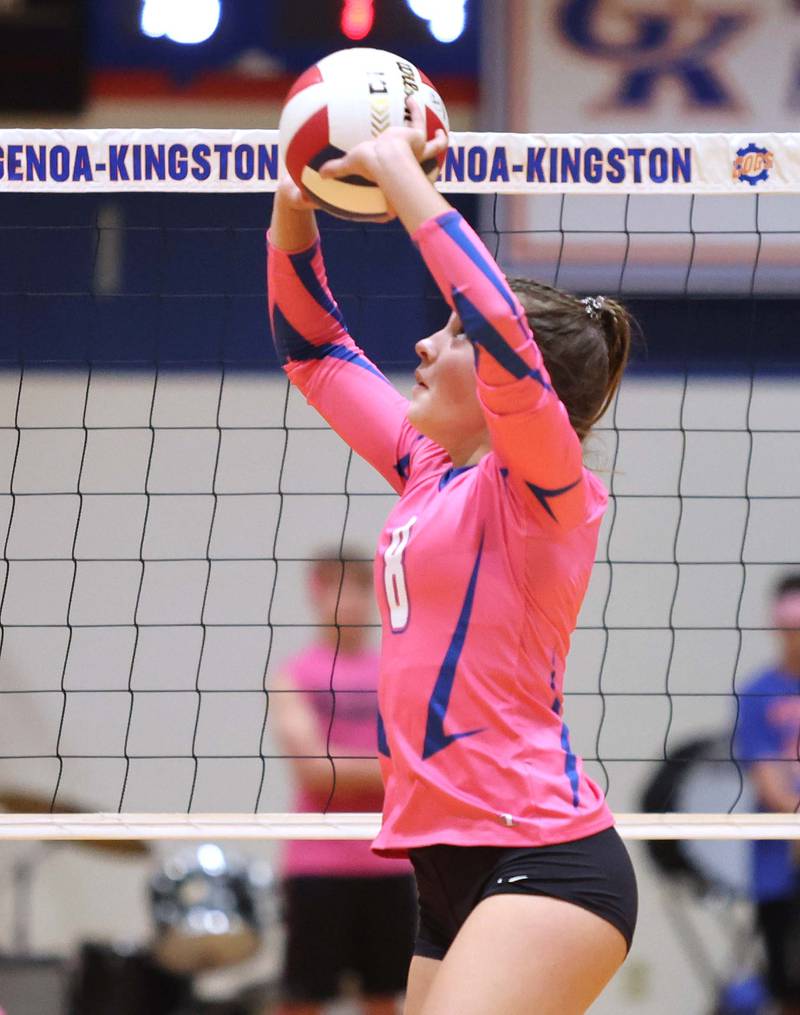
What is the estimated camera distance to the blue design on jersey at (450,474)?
2285 millimetres

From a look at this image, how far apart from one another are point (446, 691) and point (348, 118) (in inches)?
35.2

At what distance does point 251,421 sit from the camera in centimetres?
632

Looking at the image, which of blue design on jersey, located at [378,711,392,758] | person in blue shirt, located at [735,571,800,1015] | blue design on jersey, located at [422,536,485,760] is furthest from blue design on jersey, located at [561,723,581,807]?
person in blue shirt, located at [735,571,800,1015]

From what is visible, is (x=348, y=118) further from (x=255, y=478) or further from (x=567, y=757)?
(x=255, y=478)

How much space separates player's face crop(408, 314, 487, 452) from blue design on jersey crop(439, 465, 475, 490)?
41mm

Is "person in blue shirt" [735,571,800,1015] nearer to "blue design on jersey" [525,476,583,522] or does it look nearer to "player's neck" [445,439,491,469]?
"player's neck" [445,439,491,469]

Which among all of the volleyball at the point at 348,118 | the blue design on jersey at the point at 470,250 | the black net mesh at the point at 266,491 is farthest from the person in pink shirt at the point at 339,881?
the blue design on jersey at the point at 470,250

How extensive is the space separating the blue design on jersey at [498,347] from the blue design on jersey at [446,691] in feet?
0.94

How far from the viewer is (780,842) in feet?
17.0

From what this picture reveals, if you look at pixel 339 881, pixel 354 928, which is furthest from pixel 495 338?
pixel 354 928

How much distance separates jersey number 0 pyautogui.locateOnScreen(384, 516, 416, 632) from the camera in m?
2.20

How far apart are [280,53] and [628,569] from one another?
9.13ft

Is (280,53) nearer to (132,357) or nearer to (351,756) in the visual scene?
(132,357)

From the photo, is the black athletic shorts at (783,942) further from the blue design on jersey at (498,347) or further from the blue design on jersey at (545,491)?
the blue design on jersey at (498,347)
